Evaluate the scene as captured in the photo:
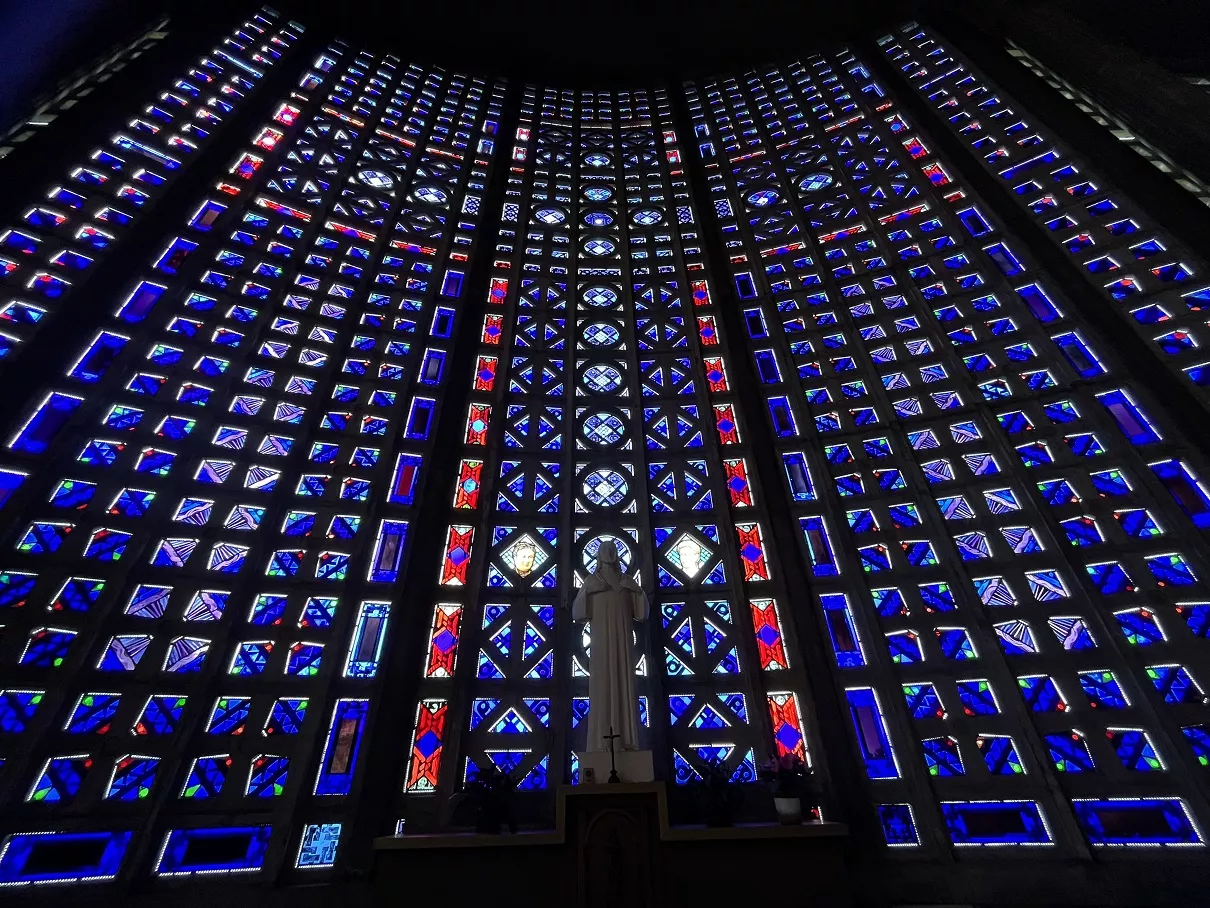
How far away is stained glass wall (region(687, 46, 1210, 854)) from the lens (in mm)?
4770

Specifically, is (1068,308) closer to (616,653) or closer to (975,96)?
(975,96)

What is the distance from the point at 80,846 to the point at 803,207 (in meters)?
10.7

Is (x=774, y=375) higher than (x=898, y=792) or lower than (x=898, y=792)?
higher

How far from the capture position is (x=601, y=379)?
26.3 feet

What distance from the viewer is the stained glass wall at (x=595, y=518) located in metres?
5.35

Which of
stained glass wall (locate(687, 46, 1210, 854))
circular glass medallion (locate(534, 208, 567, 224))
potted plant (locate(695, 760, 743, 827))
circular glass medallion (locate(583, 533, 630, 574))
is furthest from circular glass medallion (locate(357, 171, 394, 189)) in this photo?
potted plant (locate(695, 760, 743, 827))

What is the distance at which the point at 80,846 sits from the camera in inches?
166

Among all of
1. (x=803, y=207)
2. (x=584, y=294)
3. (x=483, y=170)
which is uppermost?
(x=483, y=170)

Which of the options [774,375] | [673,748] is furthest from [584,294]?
[673,748]

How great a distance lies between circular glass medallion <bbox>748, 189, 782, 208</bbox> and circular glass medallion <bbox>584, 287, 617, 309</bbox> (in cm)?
302

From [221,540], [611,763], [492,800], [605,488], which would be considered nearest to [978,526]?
[605,488]

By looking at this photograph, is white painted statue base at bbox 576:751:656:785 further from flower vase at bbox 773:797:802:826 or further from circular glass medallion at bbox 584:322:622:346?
circular glass medallion at bbox 584:322:622:346

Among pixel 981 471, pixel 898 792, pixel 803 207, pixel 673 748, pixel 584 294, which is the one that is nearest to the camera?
pixel 898 792

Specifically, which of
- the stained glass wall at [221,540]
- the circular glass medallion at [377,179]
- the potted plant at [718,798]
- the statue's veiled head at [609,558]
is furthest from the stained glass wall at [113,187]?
the potted plant at [718,798]
